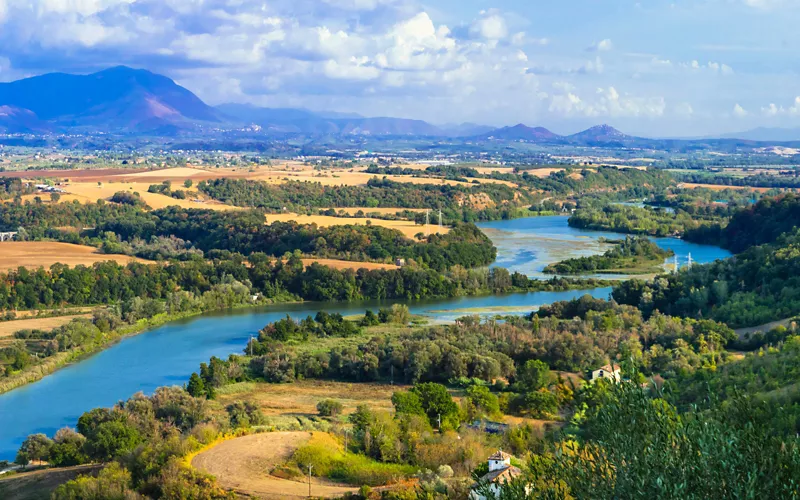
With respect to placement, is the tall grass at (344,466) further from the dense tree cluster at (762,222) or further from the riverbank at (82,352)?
the dense tree cluster at (762,222)

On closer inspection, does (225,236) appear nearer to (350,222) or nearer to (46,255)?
(350,222)

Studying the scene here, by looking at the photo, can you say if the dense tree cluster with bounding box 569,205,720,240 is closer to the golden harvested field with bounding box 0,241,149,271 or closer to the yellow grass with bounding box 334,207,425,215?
the yellow grass with bounding box 334,207,425,215

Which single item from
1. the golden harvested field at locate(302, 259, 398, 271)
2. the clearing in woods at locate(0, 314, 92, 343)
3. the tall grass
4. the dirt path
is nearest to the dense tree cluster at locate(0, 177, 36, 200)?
the golden harvested field at locate(302, 259, 398, 271)

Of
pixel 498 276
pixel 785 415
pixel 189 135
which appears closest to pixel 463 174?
pixel 498 276

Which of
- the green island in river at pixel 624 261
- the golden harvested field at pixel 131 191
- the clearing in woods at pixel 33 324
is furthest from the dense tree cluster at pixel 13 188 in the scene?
the green island in river at pixel 624 261

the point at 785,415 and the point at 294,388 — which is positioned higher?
the point at 785,415

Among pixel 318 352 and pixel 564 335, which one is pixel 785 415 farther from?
pixel 318 352
